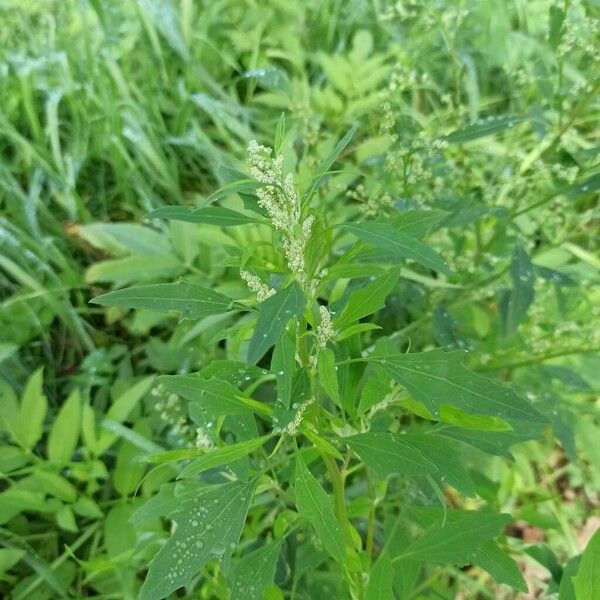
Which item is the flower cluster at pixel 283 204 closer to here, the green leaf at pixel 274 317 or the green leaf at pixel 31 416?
the green leaf at pixel 274 317

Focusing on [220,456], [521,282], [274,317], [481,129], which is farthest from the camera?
[521,282]

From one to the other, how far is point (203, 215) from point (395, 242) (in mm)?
211

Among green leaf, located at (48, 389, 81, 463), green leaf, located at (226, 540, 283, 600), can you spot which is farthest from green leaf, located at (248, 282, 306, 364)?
green leaf, located at (48, 389, 81, 463)

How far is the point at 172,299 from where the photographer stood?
2.41ft

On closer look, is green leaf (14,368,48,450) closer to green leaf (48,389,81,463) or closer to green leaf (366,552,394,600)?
green leaf (48,389,81,463)

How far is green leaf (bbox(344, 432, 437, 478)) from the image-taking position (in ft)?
2.42

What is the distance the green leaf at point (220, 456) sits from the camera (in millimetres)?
732

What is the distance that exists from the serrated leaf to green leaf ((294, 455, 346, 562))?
0.08 meters

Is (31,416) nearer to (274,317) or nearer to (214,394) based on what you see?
(214,394)

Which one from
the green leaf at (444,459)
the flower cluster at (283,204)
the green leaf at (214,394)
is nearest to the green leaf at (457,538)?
the green leaf at (444,459)

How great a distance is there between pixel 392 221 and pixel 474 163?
1.25m

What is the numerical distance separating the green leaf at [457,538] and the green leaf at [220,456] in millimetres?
310

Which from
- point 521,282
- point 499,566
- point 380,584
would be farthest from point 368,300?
point 521,282

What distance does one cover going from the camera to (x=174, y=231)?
1550mm
